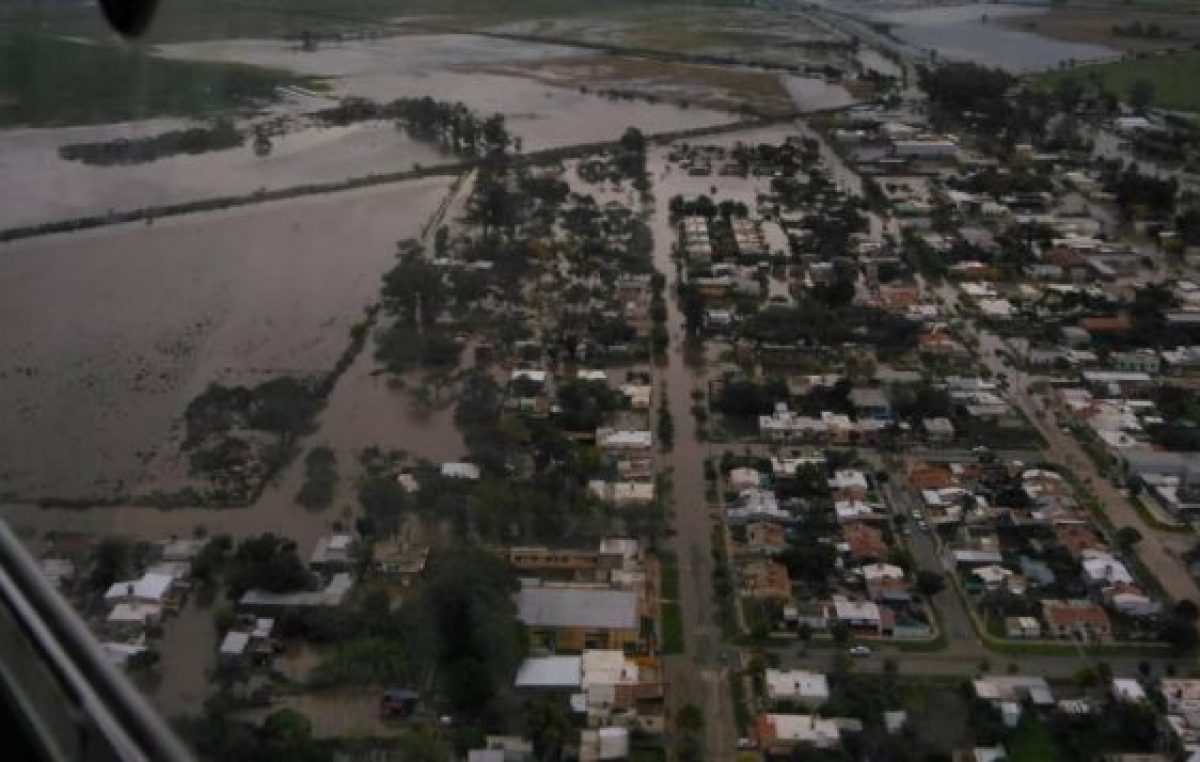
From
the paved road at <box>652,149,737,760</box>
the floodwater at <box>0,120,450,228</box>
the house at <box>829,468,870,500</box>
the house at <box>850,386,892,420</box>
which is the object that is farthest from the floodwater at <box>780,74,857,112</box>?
the house at <box>829,468,870,500</box>

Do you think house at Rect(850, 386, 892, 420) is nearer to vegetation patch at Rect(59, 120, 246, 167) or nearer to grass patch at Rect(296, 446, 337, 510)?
grass patch at Rect(296, 446, 337, 510)

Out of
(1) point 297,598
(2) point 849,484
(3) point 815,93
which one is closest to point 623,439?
(2) point 849,484

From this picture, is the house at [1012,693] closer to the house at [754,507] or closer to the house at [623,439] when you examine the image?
the house at [754,507]

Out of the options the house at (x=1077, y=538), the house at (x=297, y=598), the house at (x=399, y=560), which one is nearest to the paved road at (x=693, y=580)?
the house at (x=399, y=560)

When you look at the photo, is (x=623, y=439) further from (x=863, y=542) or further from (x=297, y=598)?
(x=297, y=598)

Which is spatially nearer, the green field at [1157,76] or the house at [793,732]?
the house at [793,732]
